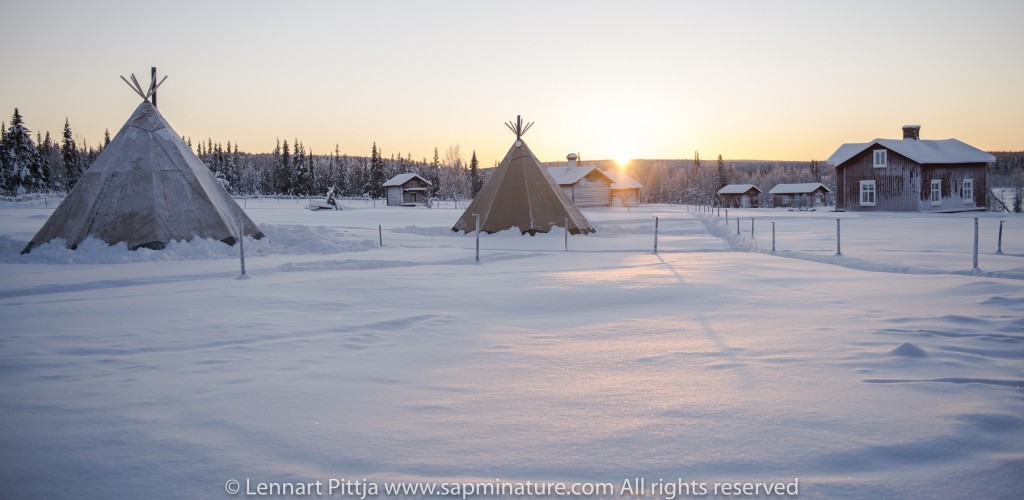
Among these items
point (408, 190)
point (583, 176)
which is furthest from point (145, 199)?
point (408, 190)

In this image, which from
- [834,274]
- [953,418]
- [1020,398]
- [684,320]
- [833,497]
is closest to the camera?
[833,497]

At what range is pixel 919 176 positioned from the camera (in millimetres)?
39188

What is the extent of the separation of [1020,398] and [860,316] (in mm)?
3098

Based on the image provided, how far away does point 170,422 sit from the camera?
397 centimetres

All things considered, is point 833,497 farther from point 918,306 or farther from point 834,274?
point 834,274

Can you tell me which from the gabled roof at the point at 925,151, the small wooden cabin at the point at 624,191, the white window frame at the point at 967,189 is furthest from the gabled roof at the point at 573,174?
the white window frame at the point at 967,189

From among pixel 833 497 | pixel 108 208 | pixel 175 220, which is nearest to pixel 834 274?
pixel 833 497

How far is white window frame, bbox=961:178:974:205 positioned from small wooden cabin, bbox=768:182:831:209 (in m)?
27.3

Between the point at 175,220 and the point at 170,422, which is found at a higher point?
the point at 175,220

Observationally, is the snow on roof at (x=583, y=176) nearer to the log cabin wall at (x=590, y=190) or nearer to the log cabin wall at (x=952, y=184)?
the log cabin wall at (x=590, y=190)

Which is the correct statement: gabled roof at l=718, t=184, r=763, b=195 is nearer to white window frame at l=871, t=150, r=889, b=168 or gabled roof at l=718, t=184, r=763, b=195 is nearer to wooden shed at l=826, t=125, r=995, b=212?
wooden shed at l=826, t=125, r=995, b=212

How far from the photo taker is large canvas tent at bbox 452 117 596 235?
77.6 feet

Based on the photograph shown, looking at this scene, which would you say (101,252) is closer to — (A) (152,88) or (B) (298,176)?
(A) (152,88)

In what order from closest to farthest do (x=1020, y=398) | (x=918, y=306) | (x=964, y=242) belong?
(x=1020, y=398)
(x=918, y=306)
(x=964, y=242)
